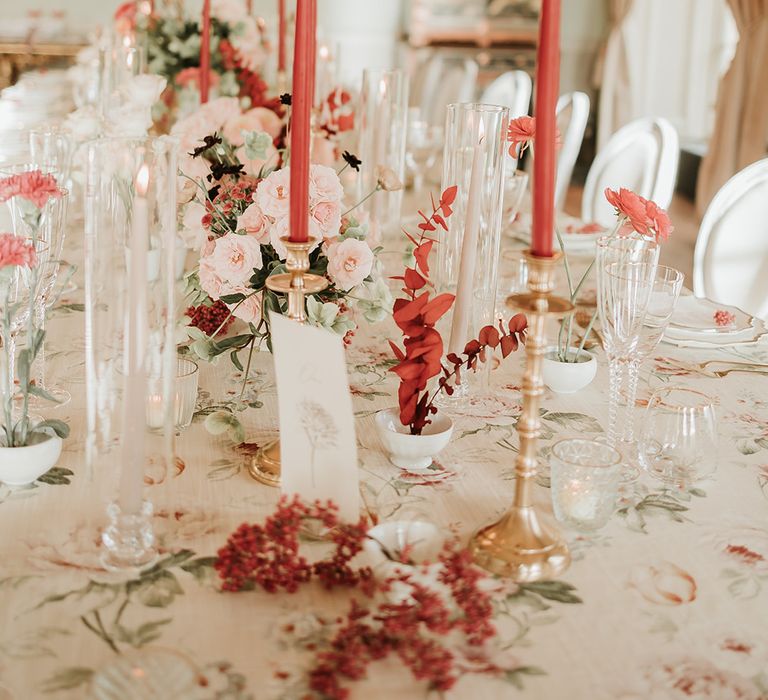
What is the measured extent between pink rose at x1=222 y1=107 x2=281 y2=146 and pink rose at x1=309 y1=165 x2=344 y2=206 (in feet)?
2.06

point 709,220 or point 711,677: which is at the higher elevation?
point 709,220

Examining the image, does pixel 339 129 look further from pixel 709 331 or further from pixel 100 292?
pixel 100 292

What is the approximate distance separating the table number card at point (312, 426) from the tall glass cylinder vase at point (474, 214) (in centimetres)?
32

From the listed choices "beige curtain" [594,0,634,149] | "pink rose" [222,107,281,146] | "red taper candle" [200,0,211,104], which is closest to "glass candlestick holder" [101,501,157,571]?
"pink rose" [222,107,281,146]

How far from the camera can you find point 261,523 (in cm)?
95

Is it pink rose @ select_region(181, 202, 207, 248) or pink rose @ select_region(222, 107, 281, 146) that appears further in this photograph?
pink rose @ select_region(222, 107, 281, 146)

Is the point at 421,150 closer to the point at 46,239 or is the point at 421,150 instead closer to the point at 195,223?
the point at 195,223

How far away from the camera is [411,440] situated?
1.05 meters

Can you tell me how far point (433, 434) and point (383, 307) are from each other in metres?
0.21

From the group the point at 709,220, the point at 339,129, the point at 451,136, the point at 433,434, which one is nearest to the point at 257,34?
the point at 339,129

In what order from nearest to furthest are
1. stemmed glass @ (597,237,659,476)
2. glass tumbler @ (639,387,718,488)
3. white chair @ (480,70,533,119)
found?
glass tumbler @ (639,387,718,488), stemmed glass @ (597,237,659,476), white chair @ (480,70,533,119)

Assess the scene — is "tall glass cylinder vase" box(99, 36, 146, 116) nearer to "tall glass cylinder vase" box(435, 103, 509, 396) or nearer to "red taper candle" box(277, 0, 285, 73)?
"red taper candle" box(277, 0, 285, 73)

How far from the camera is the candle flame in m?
0.82

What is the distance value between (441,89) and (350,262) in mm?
4113
